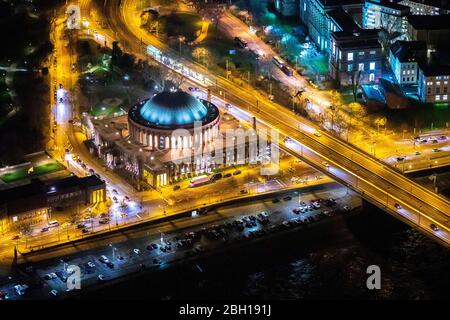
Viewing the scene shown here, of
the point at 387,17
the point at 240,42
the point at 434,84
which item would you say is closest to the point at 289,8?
the point at 240,42

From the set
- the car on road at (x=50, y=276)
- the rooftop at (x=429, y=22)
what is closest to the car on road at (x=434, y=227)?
the car on road at (x=50, y=276)

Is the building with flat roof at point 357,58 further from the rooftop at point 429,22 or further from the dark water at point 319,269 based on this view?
the dark water at point 319,269

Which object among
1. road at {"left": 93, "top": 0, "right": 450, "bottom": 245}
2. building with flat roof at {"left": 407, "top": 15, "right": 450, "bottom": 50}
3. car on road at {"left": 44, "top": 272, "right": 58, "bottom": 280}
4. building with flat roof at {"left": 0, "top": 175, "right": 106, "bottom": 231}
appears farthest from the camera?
building with flat roof at {"left": 407, "top": 15, "right": 450, "bottom": 50}

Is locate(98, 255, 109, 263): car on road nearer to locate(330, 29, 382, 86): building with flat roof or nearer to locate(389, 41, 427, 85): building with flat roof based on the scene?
locate(330, 29, 382, 86): building with flat roof

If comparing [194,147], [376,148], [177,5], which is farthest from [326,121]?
[177,5]

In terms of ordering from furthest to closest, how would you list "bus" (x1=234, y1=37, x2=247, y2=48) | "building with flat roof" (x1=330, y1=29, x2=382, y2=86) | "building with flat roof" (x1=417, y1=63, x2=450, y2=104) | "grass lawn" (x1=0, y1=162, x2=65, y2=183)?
"bus" (x1=234, y1=37, x2=247, y2=48)
"building with flat roof" (x1=330, y1=29, x2=382, y2=86)
"building with flat roof" (x1=417, y1=63, x2=450, y2=104)
"grass lawn" (x1=0, y1=162, x2=65, y2=183)

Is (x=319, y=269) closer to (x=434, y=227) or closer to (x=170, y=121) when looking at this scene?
(x=434, y=227)

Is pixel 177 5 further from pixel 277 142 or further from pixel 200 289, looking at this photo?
pixel 200 289

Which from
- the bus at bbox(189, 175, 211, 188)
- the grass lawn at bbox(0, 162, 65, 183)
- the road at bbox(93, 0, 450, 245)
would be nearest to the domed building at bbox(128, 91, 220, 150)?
the bus at bbox(189, 175, 211, 188)
